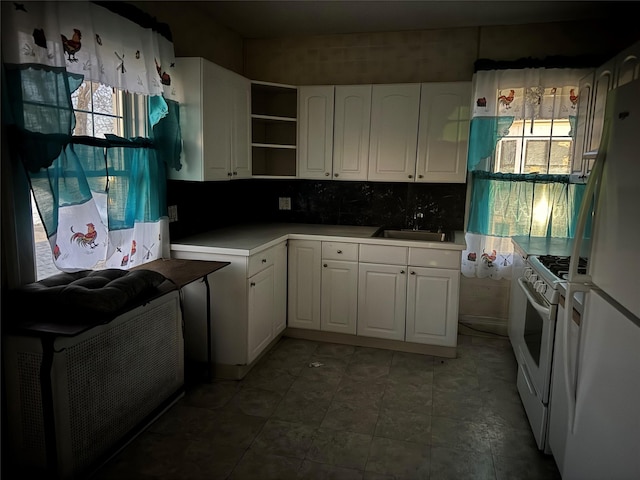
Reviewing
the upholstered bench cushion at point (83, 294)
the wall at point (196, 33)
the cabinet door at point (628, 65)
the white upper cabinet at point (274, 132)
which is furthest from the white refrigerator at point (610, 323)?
the white upper cabinet at point (274, 132)

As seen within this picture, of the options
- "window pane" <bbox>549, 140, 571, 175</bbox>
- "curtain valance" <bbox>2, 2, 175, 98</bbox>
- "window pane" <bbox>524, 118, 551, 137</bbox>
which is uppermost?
"curtain valance" <bbox>2, 2, 175, 98</bbox>

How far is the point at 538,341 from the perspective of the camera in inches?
97.2

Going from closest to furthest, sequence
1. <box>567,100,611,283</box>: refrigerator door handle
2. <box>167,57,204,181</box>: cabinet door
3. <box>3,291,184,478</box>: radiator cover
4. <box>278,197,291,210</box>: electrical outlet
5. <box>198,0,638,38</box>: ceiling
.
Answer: <box>567,100,611,283</box>: refrigerator door handle < <box>3,291,184,478</box>: radiator cover < <box>167,57,204,181</box>: cabinet door < <box>198,0,638,38</box>: ceiling < <box>278,197,291,210</box>: electrical outlet

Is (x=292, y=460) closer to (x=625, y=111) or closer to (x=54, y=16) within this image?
(x=625, y=111)

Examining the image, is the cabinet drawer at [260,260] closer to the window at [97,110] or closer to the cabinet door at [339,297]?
the cabinet door at [339,297]

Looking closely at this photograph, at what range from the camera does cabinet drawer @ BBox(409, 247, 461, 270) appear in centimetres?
337

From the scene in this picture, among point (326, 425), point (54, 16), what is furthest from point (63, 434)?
point (54, 16)

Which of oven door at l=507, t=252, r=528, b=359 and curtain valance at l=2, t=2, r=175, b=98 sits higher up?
curtain valance at l=2, t=2, r=175, b=98

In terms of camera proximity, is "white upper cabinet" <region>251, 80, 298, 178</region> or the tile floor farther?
"white upper cabinet" <region>251, 80, 298, 178</region>

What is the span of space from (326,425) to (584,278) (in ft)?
5.15

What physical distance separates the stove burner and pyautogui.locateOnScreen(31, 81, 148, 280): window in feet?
7.80

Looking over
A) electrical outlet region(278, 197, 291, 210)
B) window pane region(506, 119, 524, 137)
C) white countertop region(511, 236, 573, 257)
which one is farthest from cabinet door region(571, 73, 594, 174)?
electrical outlet region(278, 197, 291, 210)

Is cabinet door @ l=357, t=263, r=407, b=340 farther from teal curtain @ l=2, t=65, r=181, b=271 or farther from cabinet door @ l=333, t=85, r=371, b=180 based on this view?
teal curtain @ l=2, t=65, r=181, b=271

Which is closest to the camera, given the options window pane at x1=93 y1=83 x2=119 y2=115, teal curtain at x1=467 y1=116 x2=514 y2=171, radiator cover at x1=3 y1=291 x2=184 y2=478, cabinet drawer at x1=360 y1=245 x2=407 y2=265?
radiator cover at x1=3 y1=291 x2=184 y2=478
